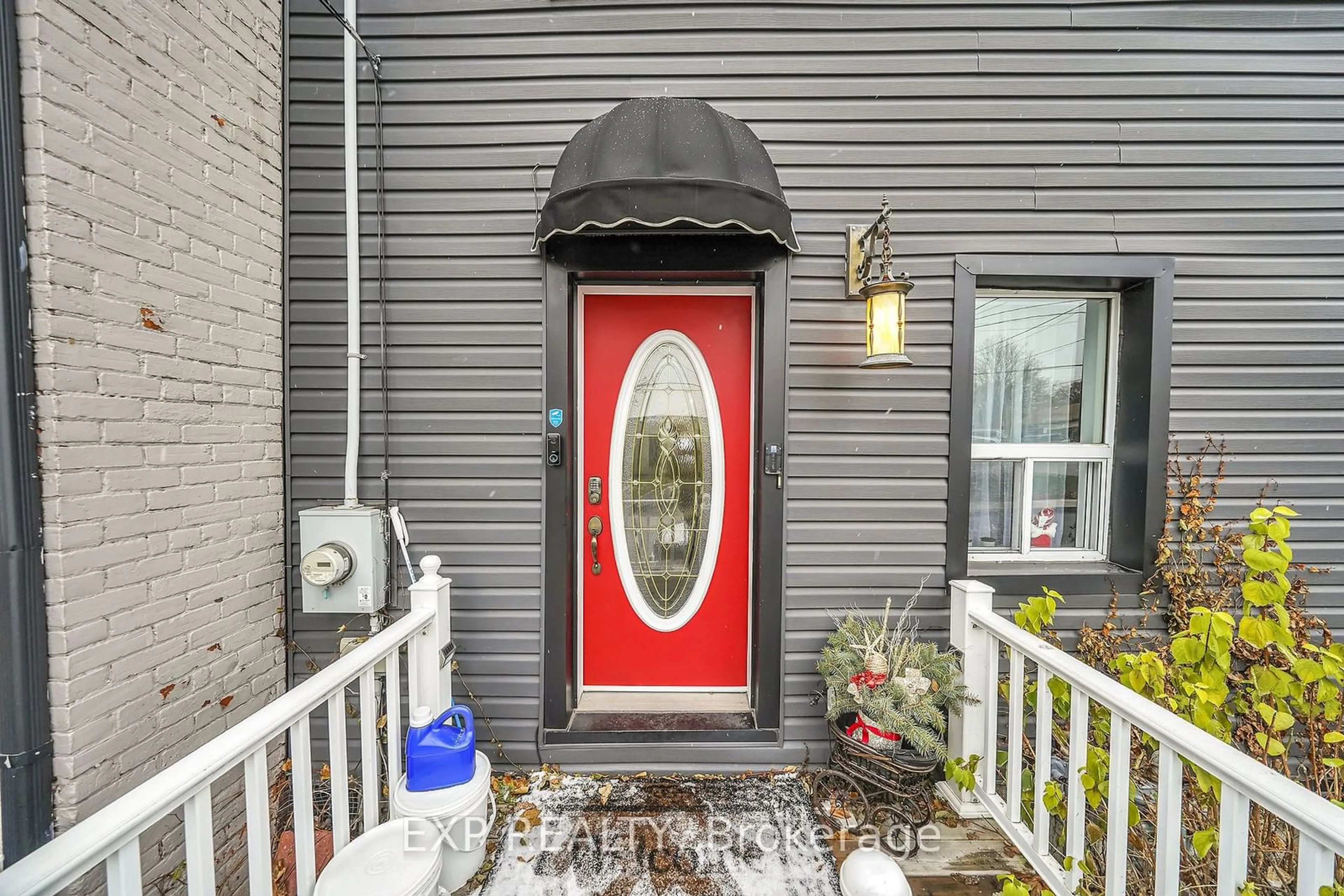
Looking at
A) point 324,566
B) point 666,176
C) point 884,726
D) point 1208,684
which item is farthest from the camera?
point 324,566

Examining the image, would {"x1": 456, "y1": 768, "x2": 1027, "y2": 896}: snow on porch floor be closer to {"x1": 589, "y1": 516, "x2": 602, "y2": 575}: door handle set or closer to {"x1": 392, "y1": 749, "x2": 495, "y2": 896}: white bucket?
{"x1": 392, "y1": 749, "x2": 495, "y2": 896}: white bucket

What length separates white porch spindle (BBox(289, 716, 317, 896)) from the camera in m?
1.23

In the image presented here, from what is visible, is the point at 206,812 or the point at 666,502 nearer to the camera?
the point at 206,812

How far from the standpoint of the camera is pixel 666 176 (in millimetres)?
1614

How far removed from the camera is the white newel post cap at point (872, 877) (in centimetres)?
120

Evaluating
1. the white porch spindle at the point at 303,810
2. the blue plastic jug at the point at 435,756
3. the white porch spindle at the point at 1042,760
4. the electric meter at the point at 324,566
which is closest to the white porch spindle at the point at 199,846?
the white porch spindle at the point at 303,810

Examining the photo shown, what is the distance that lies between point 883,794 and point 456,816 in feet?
4.92

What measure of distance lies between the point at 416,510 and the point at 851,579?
6.45 feet

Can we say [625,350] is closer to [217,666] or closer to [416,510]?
[416,510]

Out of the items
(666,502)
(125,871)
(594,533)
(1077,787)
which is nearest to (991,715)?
(1077,787)

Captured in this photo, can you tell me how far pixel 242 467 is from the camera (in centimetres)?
190

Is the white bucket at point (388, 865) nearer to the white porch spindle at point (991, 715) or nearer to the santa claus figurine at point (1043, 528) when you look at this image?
the white porch spindle at point (991, 715)

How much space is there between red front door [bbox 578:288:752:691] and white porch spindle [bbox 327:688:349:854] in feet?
3.46

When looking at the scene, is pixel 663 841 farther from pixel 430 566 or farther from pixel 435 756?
pixel 430 566
